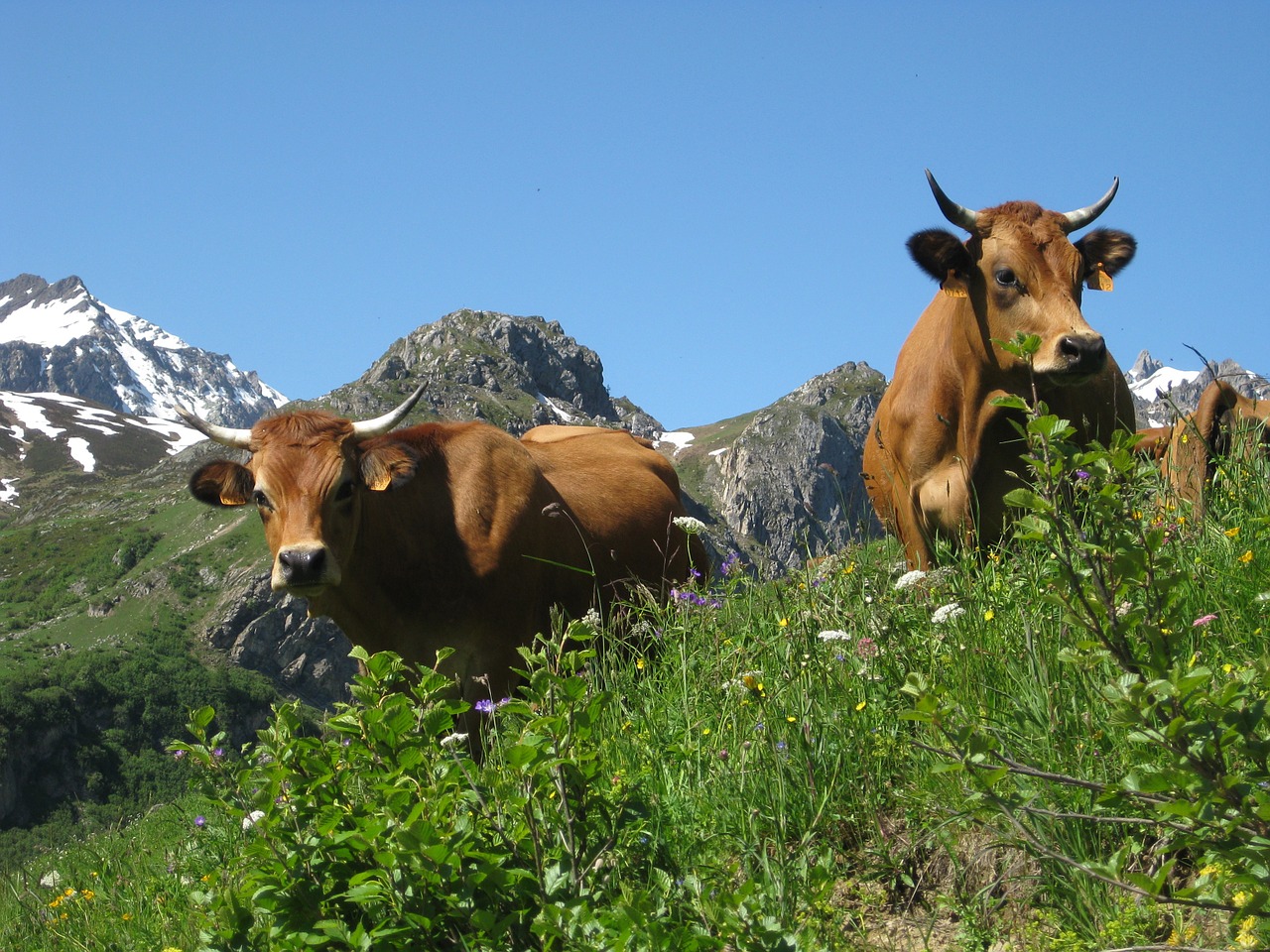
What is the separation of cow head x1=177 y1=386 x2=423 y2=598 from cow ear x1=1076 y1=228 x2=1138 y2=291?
17.1 feet

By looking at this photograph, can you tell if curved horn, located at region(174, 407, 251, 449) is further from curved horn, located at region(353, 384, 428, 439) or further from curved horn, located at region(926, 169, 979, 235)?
curved horn, located at region(926, 169, 979, 235)

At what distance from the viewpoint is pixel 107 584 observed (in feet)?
599

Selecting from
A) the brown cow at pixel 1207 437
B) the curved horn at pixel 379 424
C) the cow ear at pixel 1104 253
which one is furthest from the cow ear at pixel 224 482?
the cow ear at pixel 1104 253

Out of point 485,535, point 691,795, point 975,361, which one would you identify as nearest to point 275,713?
point 691,795

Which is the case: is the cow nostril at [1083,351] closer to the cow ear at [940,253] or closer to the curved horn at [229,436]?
the cow ear at [940,253]

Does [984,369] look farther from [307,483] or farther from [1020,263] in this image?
[307,483]

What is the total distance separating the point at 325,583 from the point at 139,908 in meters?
2.23

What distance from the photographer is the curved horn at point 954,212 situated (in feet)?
26.4

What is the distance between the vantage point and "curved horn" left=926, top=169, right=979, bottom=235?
8047mm

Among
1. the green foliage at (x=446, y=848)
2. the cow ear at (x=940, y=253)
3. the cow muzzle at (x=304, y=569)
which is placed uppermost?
the cow ear at (x=940, y=253)

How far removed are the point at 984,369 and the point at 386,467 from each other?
429 cm

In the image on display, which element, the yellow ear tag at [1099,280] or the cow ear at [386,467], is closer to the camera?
the cow ear at [386,467]

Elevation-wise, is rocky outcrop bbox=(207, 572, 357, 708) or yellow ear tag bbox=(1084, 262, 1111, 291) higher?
yellow ear tag bbox=(1084, 262, 1111, 291)

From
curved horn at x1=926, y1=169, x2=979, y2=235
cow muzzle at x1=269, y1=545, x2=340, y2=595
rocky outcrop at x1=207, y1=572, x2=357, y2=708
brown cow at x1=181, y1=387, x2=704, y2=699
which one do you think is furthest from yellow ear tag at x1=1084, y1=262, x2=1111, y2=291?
rocky outcrop at x1=207, y1=572, x2=357, y2=708
